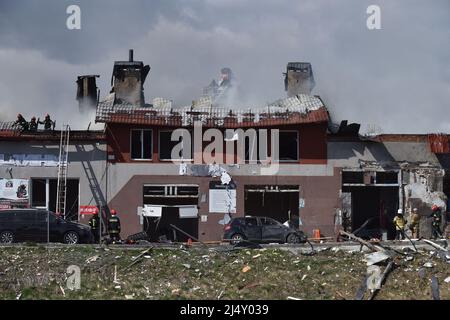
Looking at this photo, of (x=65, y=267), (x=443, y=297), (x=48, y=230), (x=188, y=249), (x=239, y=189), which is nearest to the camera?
(x=443, y=297)

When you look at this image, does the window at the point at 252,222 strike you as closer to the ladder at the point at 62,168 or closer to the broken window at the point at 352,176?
the broken window at the point at 352,176

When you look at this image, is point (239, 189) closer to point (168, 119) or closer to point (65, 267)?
point (168, 119)

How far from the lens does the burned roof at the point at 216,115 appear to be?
A: 34500mm

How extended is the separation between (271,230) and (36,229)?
9359mm

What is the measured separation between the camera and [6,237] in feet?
95.7

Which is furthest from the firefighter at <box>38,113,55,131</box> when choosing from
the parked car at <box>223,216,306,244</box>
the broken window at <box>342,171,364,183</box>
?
the broken window at <box>342,171,364,183</box>

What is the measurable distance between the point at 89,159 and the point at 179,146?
13.8ft

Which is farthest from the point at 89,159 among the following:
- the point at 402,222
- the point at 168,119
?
the point at 402,222

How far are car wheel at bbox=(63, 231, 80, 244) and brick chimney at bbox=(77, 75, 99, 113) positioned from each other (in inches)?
489

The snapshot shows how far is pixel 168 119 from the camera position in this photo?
34.7m

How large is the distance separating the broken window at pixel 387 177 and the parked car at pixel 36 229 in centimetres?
1399

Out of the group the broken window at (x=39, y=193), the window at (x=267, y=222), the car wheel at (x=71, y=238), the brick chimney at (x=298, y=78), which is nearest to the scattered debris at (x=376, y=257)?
the window at (x=267, y=222)

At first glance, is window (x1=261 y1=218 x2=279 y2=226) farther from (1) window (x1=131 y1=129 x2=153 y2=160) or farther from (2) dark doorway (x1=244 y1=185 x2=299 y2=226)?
(1) window (x1=131 y1=129 x2=153 y2=160)

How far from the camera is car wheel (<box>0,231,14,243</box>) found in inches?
1146
